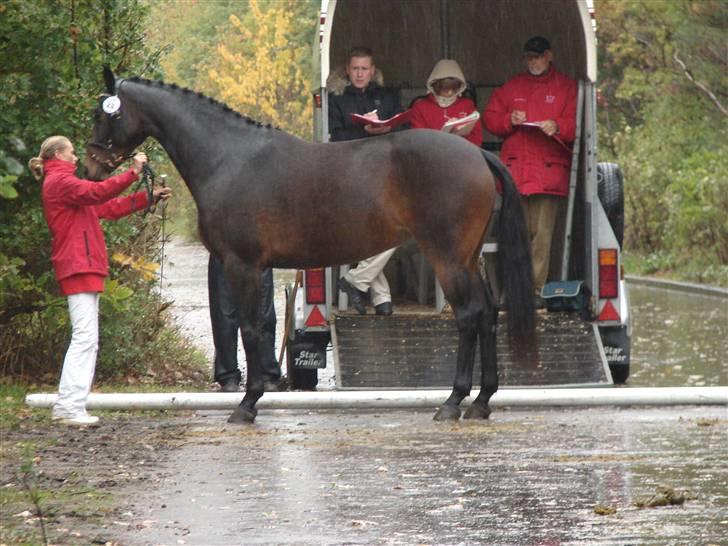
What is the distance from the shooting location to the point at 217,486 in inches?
314

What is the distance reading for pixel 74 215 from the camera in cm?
1026

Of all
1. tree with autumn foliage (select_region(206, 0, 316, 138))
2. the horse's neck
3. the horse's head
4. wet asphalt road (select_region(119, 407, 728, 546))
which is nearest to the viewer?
wet asphalt road (select_region(119, 407, 728, 546))

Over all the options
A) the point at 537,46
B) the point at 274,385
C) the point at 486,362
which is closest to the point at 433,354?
the point at 274,385

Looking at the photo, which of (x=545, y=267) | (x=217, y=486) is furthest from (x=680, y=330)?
(x=217, y=486)

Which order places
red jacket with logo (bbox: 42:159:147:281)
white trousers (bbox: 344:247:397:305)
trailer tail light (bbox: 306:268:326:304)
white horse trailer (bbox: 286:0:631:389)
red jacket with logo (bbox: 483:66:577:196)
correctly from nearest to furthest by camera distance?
red jacket with logo (bbox: 42:159:147:281), white horse trailer (bbox: 286:0:631:389), trailer tail light (bbox: 306:268:326:304), white trousers (bbox: 344:247:397:305), red jacket with logo (bbox: 483:66:577:196)

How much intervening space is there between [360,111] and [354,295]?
4.77 ft

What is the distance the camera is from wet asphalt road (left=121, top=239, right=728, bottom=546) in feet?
22.4

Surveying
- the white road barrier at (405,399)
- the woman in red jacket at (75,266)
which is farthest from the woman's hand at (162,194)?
the white road barrier at (405,399)

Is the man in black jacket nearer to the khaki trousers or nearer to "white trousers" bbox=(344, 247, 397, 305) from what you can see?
"white trousers" bbox=(344, 247, 397, 305)

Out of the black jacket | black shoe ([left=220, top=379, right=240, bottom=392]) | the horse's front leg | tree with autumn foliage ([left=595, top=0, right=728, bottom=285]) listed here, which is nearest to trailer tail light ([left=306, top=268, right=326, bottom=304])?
black shoe ([left=220, top=379, right=240, bottom=392])

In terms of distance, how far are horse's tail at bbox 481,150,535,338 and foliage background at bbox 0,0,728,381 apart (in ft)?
9.03

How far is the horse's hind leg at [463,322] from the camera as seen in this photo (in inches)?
410

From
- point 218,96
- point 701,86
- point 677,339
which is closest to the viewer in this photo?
point 677,339

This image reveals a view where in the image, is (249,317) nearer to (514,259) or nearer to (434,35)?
(514,259)
